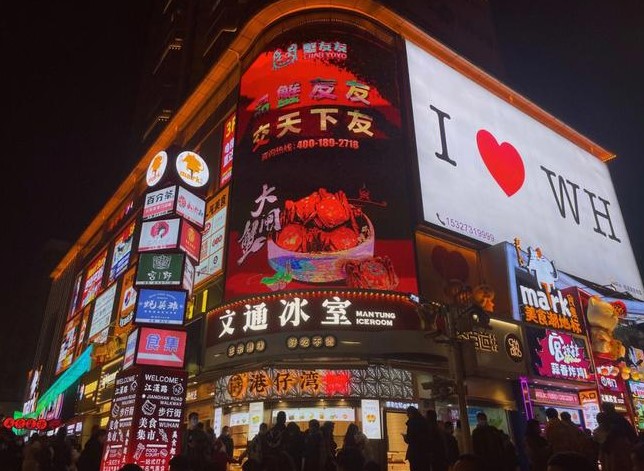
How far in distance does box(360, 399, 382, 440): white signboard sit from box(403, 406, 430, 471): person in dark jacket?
19.5 feet

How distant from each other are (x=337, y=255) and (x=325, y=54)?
30.4ft

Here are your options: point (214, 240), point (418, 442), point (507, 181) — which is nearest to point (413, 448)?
point (418, 442)

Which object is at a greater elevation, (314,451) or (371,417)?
(371,417)

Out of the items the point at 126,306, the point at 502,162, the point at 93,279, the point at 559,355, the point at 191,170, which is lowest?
the point at 559,355

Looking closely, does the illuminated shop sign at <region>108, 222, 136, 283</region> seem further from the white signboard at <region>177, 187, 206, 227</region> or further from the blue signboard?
the blue signboard

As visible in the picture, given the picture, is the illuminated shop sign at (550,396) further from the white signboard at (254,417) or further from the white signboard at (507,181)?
the white signboard at (254,417)

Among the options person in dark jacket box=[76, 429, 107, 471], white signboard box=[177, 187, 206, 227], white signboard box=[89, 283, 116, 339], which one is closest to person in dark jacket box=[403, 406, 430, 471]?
person in dark jacket box=[76, 429, 107, 471]

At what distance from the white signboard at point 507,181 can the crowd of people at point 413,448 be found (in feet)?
35.4

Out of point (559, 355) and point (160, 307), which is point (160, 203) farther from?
point (559, 355)

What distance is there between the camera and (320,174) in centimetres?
1830

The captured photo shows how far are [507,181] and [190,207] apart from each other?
15375 mm

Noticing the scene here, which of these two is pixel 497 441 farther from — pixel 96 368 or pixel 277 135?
pixel 96 368

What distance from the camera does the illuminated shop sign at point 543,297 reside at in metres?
18.6

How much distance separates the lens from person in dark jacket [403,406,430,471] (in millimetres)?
8391
